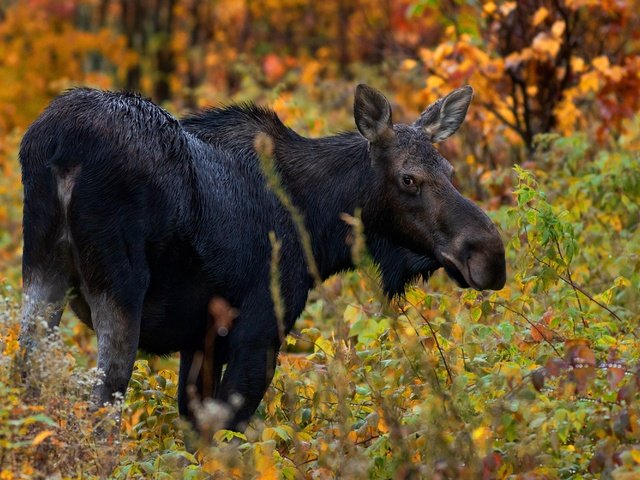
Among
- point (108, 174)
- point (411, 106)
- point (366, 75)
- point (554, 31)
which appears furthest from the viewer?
point (366, 75)

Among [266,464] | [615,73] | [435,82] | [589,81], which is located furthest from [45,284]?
[615,73]

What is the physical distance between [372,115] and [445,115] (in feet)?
1.94

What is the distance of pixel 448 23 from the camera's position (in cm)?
1159

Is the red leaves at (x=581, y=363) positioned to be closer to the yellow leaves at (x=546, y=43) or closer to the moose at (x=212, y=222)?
the moose at (x=212, y=222)

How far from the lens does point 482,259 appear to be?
6.05 m

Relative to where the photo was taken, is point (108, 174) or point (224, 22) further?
point (224, 22)

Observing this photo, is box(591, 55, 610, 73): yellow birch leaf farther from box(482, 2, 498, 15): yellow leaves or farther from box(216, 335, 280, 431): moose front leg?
box(216, 335, 280, 431): moose front leg

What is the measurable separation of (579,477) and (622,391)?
482mm

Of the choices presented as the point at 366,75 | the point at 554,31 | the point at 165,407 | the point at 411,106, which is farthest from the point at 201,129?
the point at 366,75

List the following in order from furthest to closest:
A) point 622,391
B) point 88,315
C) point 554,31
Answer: point 554,31 < point 88,315 < point 622,391

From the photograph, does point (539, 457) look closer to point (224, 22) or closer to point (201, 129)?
point (201, 129)

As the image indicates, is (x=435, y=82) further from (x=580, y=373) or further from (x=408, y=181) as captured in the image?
(x=580, y=373)

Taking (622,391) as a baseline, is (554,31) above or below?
above

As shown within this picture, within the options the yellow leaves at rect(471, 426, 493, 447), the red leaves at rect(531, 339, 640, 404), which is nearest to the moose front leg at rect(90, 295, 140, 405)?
the yellow leaves at rect(471, 426, 493, 447)
